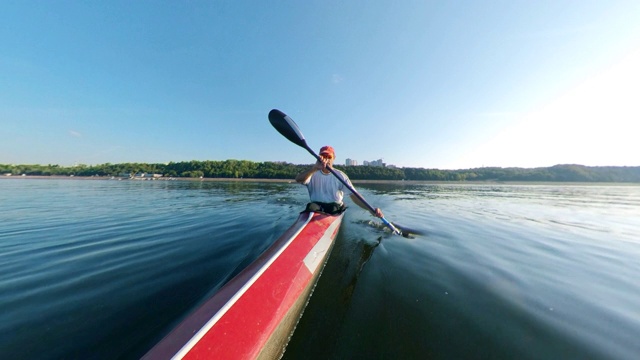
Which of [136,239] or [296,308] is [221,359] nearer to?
[296,308]

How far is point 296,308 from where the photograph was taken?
2582 millimetres

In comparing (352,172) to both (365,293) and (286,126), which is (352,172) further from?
(365,293)

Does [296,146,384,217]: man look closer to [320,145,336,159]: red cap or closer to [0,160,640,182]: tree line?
[320,145,336,159]: red cap

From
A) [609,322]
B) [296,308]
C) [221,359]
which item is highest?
[221,359]

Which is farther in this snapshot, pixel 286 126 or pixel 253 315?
pixel 286 126

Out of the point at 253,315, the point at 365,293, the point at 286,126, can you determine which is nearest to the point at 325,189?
the point at 286,126

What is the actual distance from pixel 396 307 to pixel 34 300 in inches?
195

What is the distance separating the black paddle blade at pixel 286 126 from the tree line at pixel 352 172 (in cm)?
7216

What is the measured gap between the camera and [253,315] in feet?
6.61

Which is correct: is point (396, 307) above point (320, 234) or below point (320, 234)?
below

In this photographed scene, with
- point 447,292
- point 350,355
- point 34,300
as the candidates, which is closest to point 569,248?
point 447,292

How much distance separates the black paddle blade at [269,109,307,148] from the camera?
223 inches

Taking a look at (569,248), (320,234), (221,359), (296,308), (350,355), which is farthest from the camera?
(569,248)

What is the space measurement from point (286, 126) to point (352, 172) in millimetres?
77643
